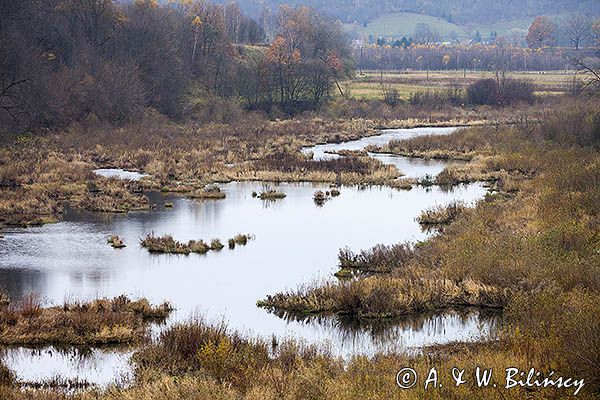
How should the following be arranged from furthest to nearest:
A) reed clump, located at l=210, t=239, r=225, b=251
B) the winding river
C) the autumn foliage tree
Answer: the autumn foliage tree, reed clump, located at l=210, t=239, r=225, b=251, the winding river

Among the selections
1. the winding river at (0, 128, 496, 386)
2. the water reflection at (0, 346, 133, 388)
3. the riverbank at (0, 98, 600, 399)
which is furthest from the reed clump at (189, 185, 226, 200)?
the water reflection at (0, 346, 133, 388)

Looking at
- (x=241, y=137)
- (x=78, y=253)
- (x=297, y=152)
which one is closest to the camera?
(x=78, y=253)

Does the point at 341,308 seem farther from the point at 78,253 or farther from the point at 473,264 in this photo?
the point at 78,253

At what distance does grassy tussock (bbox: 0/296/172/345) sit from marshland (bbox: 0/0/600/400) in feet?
0.21

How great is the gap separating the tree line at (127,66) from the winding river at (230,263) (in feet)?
73.3

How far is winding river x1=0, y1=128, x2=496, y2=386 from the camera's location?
19875 mm

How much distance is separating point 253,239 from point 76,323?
12839 millimetres

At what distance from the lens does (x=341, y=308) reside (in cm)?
2258

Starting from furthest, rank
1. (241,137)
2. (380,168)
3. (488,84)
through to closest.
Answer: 1. (488,84)
2. (241,137)
3. (380,168)

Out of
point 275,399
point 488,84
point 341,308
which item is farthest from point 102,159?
point 488,84

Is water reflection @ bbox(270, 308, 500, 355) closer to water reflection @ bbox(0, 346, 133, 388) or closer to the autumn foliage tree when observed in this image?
water reflection @ bbox(0, 346, 133, 388)

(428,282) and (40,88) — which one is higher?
(40,88)

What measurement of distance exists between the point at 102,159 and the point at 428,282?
3524 cm

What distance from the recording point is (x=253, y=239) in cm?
3244
